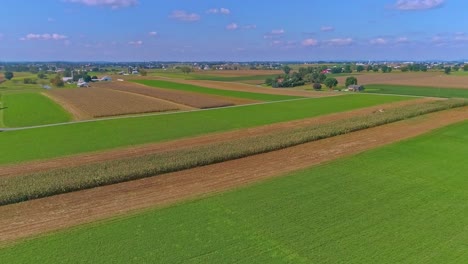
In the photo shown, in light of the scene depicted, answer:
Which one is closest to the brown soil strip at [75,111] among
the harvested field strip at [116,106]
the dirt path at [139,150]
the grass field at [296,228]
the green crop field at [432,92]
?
the harvested field strip at [116,106]

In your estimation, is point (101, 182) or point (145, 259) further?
point (101, 182)

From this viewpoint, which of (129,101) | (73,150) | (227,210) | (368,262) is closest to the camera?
(368,262)

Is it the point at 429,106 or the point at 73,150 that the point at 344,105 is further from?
the point at 73,150

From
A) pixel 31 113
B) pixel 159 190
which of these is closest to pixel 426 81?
pixel 31 113

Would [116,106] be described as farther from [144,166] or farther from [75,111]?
[144,166]

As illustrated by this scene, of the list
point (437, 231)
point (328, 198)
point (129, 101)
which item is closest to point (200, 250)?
point (328, 198)

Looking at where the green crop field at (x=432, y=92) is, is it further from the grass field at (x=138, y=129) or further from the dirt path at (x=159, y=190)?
the dirt path at (x=159, y=190)
